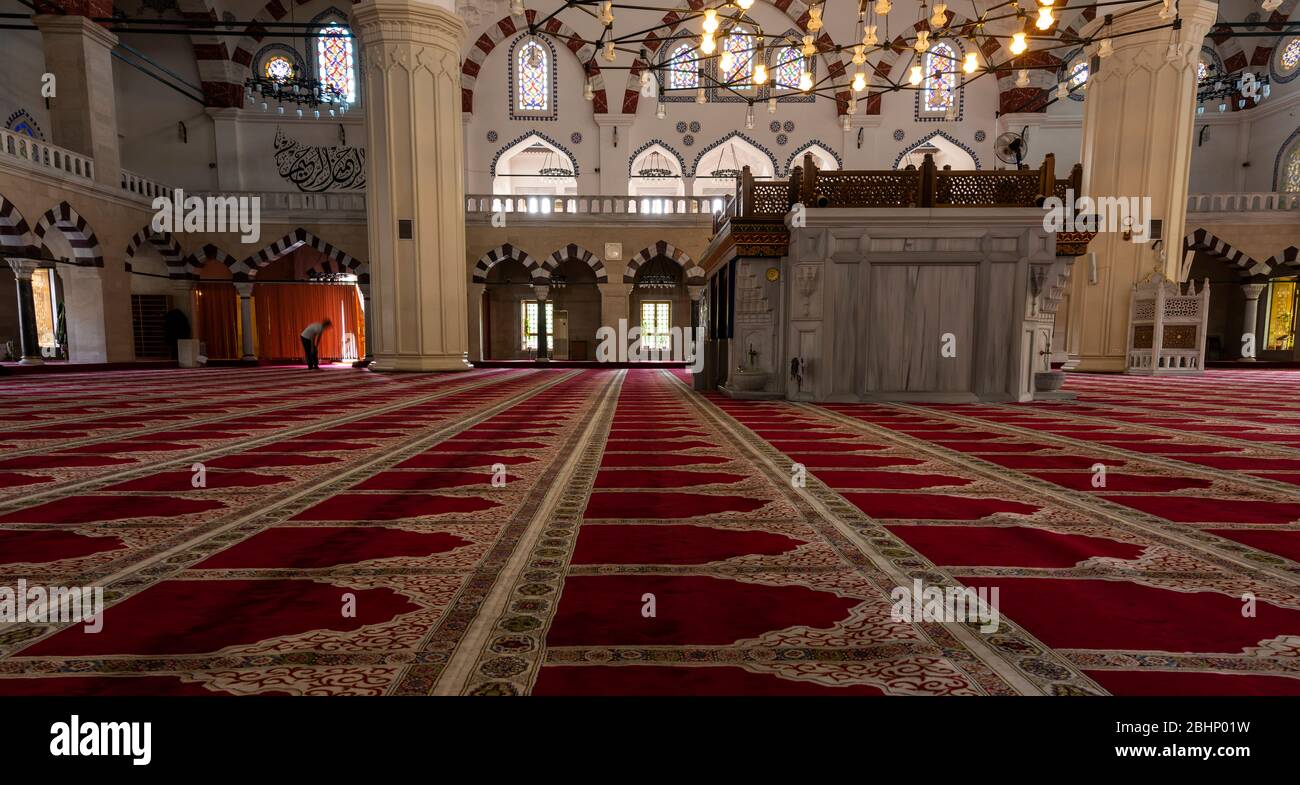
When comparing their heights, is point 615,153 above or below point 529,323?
above

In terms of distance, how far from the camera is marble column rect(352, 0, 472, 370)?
836 cm

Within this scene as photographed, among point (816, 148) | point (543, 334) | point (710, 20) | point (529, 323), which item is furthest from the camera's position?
point (529, 323)

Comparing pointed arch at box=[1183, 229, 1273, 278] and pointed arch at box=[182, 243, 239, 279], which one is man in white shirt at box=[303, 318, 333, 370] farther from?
pointed arch at box=[1183, 229, 1273, 278]

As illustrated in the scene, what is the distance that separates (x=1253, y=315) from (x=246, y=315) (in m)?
19.7

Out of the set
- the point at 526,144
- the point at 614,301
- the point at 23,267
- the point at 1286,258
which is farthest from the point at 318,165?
the point at 1286,258

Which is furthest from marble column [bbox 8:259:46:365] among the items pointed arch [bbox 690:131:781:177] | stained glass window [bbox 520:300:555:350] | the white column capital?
pointed arch [bbox 690:131:781:177]

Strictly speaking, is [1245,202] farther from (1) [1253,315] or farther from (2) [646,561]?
(2) [646,561]

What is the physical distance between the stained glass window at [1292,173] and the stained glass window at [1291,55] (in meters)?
1.60

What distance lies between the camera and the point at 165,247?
458 inches

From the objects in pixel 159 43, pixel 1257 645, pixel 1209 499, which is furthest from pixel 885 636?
pixel 159 43

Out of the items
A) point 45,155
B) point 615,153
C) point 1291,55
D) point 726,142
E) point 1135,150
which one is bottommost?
point 45,155

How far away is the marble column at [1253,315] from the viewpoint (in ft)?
40.7

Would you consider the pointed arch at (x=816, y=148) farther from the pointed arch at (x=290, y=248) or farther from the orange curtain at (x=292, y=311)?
the orange curtain at (x=292, y=311)
